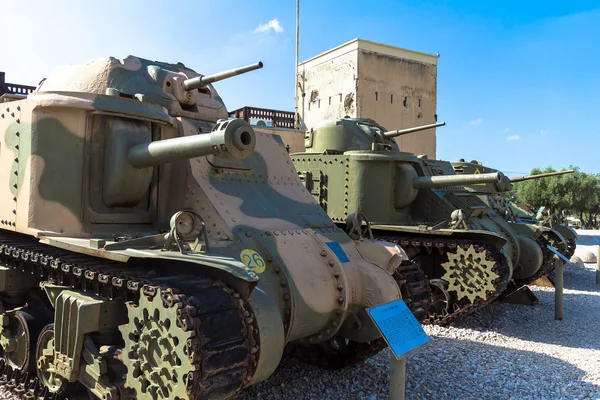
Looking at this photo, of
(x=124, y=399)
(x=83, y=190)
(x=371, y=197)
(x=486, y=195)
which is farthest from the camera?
(x=486, y=195)

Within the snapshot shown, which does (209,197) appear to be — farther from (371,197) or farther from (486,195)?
(486,195)

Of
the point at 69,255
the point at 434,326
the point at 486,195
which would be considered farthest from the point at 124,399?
the point at 486,195

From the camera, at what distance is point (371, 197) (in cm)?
880

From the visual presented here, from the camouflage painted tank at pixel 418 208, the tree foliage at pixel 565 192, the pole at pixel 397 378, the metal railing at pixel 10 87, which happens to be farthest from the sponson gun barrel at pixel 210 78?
the tree foliage at pixel 565 192

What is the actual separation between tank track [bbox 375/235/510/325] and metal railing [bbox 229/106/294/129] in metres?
10.7

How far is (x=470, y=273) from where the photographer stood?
7898 mm

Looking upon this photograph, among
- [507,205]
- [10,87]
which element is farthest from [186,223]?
[10,87]

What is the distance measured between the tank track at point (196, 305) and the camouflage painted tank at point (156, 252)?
0.03 ft

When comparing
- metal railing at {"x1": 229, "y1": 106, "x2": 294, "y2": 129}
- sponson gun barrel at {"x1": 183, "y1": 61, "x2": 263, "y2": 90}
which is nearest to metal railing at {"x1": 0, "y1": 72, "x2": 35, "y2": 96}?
metal railing at {"x1": 229, "y1": 106, "x2": 294, "y2": 129}

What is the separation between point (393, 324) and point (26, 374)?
3202 millimetres

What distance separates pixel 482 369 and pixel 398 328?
2.43 m

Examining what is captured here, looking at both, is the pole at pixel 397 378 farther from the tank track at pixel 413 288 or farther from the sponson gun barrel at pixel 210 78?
the sponson gun barrel at pixel 210 78

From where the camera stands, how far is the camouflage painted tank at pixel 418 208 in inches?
310

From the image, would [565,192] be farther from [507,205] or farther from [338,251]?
[338,251]
